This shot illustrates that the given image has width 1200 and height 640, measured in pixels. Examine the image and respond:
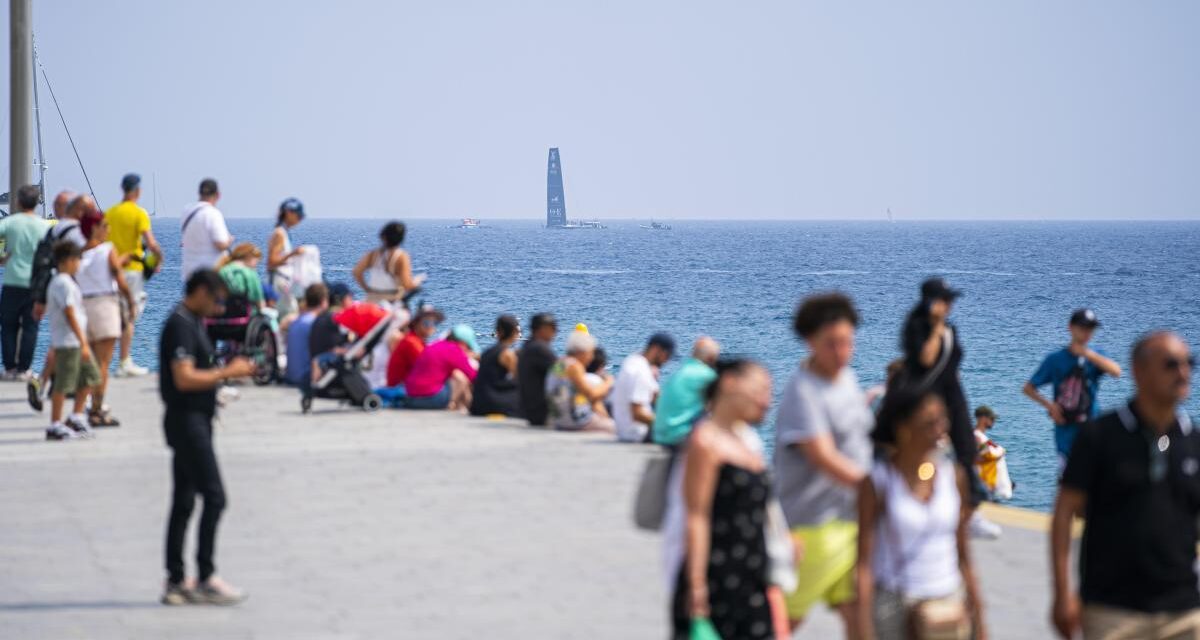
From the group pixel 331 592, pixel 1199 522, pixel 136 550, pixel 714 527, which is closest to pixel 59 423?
pixel 136 550

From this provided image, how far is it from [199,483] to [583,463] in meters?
4.90

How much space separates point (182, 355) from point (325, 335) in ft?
24.9

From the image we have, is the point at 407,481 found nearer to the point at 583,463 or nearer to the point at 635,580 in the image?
the point at 583,463

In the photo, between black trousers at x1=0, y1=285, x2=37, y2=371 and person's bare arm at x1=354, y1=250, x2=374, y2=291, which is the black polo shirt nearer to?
person's bare arm at x1=354, y1=250, x2=374, y2=291

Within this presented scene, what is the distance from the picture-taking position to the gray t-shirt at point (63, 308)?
1245 cm

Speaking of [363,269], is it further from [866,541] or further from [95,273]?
[866,541]

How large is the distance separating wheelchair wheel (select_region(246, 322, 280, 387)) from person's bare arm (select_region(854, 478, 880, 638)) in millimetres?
11524

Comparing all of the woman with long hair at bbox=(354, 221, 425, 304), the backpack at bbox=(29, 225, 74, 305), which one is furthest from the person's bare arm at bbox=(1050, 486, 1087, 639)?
the backpack at bbox=(29, 225, 74, 305)

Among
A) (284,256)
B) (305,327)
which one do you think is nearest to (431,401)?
(305,327)

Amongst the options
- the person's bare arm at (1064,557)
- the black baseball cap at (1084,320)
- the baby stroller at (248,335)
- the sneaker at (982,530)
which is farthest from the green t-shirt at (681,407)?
the person's bare arm at (1064,557)

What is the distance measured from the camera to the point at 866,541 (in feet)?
19.1

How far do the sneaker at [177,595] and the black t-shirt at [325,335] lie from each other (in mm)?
7327

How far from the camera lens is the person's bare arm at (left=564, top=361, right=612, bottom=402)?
1445cm

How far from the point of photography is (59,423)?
13.6 m
